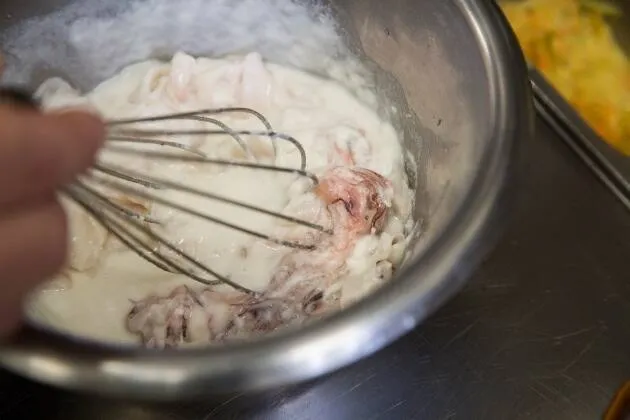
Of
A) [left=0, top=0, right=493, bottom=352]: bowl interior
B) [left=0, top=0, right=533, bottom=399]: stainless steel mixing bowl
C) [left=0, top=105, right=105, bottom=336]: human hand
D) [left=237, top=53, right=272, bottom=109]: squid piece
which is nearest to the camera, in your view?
[left=0, top=105, right=105, bottom=336]: human hand

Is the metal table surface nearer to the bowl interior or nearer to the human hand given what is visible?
the bowl interior

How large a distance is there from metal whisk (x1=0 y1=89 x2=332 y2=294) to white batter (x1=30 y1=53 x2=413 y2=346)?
0.4 inches

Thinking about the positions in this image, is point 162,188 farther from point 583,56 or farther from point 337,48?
point 583,56

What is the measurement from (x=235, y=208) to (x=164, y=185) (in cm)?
10

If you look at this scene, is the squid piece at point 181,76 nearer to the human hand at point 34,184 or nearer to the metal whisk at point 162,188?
the metal whisk at point 162,188

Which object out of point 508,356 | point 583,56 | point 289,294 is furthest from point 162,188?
point 583,56

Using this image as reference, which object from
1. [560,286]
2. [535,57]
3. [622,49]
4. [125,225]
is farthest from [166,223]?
[622,49]

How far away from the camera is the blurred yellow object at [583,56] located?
3.18ft

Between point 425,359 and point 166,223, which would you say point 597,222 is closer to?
point 425,359

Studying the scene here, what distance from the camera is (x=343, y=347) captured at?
0.52 m

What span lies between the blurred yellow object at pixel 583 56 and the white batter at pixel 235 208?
0.29 m

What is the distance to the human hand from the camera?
390mm

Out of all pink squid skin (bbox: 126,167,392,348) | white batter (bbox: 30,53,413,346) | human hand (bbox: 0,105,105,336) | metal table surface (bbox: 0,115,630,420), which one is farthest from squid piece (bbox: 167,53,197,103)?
human hand (bbox: 0,105,105,336)

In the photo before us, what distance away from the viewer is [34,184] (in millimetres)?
406
